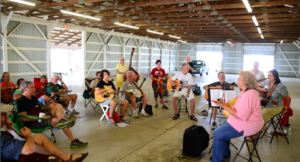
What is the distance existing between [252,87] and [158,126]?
265 cm

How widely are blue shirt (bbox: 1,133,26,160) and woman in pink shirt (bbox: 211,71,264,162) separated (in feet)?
7.61

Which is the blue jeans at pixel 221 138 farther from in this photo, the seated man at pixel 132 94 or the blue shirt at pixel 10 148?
the seated man at pixel 132 94

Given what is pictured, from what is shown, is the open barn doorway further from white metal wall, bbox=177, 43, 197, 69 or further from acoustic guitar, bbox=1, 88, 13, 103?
acoustic guitar, bbox=1, 88, 13, 103

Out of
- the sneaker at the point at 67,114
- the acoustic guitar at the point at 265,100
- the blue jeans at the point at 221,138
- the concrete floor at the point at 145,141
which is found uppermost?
the acoustic guitar at the point at 265,100

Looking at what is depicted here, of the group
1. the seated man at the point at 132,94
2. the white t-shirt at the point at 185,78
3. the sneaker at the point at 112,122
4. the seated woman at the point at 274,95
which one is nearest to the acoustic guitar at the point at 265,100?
the seated woman at the point at 274,95

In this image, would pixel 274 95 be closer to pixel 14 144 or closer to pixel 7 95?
pixel 14 144

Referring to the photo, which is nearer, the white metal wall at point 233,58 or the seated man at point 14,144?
the seated man at point 14,144

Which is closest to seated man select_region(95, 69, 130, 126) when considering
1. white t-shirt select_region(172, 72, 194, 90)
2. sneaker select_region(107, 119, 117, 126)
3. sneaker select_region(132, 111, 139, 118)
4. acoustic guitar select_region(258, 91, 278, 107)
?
sneaker select_region(107, 119, 117, 126)

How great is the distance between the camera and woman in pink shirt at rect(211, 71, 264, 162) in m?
2.95

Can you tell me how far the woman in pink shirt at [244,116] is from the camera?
9.68 feet

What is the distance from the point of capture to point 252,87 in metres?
3.06

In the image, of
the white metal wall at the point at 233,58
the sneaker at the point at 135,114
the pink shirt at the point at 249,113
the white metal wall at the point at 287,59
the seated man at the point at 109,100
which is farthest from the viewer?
the white metal wall at the point at 233,58

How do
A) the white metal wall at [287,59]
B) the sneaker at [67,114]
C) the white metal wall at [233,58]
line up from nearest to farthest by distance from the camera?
the sneaker at [67,114] → the white metal wall at [287,59] → the white metal wall at [233,58]

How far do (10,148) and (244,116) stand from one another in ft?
8.39
